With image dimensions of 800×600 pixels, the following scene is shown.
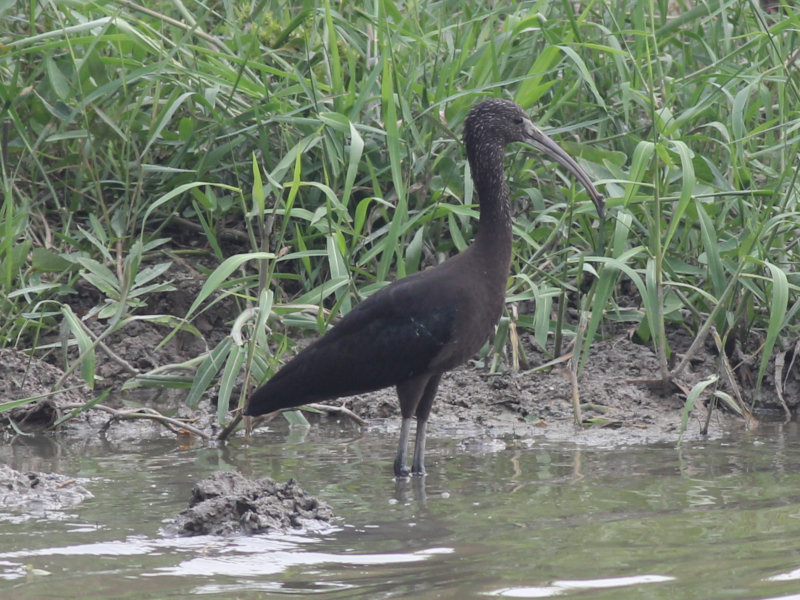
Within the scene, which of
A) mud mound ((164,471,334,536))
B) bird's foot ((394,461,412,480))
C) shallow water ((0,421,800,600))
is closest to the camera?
shallow water ((0,421,800,600))

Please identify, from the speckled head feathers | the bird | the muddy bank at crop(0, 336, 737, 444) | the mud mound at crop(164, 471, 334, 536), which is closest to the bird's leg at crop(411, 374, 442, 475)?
the bird

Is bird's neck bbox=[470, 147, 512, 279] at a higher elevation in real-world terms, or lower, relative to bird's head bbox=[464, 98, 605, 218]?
lower

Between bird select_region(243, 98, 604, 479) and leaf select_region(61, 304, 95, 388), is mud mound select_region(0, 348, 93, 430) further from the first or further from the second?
bird select_region(243, 98, 604, 479)

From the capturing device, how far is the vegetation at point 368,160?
5.14m

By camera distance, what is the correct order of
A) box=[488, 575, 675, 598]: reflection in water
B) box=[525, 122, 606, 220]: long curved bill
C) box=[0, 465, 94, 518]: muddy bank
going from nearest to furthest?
1. box=[488, 575, 675, 598]: reflection in water
2. box=[0, 465, 94, 518]: muddy bank
3. box=[525, 122, 606, 220]: long curved bill

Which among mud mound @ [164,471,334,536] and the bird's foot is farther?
the bird's foot

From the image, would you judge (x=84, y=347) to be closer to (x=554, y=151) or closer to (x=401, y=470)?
(x=401, y=470)

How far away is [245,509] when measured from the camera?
3439 millimetres

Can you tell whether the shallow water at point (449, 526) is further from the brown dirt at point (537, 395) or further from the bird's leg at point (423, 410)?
the brown dirt at point (537, 395)

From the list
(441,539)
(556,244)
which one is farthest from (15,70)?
(441,539)

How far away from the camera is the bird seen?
4312 millimetres

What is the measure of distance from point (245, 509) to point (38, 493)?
2.87 feet

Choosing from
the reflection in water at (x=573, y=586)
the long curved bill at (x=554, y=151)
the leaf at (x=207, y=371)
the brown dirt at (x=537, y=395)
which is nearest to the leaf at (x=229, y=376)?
the leaf at (x=207, y=371)

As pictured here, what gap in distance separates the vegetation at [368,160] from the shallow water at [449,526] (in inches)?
23.1
